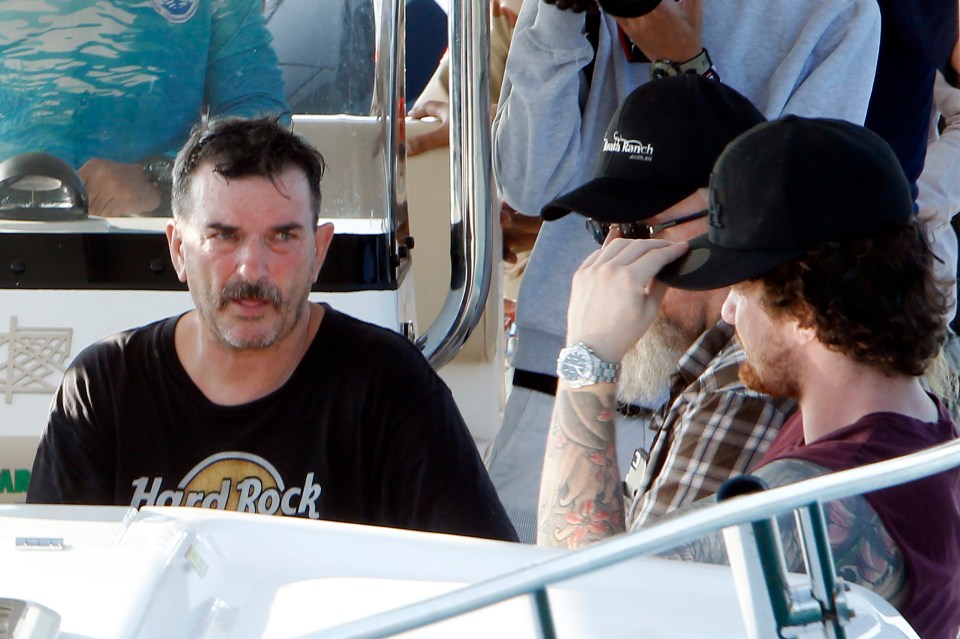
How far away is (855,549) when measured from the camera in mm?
937

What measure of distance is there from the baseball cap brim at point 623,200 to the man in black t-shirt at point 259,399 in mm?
342

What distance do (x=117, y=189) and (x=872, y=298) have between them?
134cm

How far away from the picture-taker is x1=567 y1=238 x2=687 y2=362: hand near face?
1.62 m

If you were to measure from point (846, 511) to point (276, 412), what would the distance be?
44.0 inches

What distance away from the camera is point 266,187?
76.1 inches

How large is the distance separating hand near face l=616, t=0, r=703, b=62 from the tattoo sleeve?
123 centimetres

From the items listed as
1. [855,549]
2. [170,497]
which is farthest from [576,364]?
[855,549]

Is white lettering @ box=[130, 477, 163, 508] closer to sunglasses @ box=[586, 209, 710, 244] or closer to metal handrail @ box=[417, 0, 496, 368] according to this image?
metal handrail @ box=[417, 0, 496, 368]

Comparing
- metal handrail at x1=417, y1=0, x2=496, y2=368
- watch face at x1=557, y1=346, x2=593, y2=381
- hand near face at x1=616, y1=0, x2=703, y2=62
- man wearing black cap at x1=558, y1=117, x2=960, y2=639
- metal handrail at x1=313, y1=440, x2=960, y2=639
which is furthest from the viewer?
metal handrail at x1=417, y1=0, x2=496, y2=368

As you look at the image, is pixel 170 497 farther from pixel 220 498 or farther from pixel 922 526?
pixel 922 526

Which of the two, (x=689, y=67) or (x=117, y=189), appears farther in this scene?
(x=117, y=189)

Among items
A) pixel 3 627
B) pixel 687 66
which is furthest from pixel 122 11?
pixel 3 627

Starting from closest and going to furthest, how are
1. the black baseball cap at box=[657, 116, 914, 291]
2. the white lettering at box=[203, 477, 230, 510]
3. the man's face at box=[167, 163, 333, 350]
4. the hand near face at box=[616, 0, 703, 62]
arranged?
the black baseball cap at box=[657, 116, 914, 291]
the white lettering at box=[203, 477, 230, 510]
the man's face at box=[167, 163, 333, 350]
the hand near face at box=[616, 0, 703, 62]

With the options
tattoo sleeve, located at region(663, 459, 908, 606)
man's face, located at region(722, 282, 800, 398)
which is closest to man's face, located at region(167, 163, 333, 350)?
man's face, located at region(722, 282, 800, 398)
